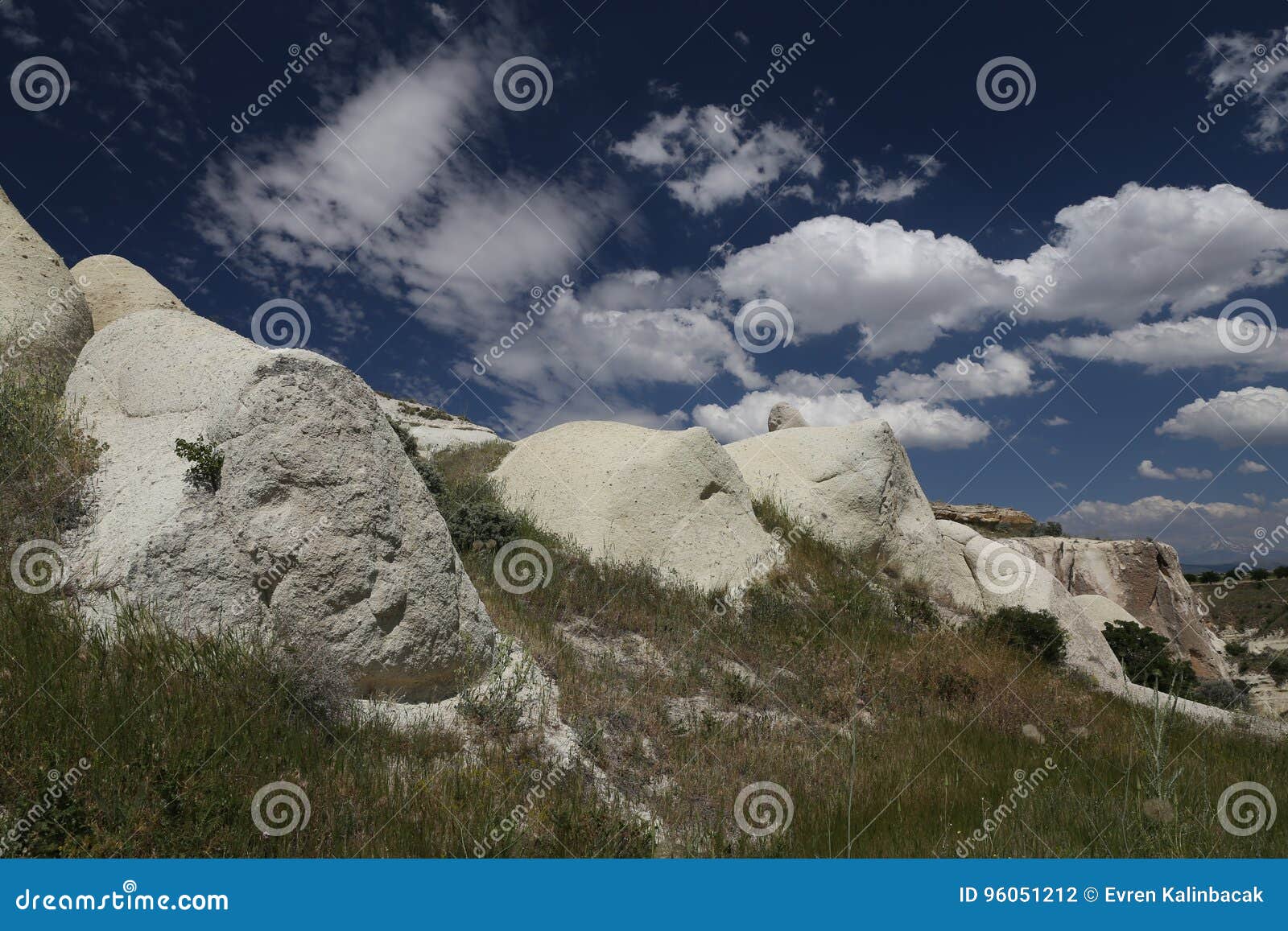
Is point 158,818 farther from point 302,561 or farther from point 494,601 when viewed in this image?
point 494,601

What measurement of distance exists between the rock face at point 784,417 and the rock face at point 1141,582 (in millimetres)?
9847

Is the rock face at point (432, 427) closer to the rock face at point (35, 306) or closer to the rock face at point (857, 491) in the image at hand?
the rock face at point (35, 306)

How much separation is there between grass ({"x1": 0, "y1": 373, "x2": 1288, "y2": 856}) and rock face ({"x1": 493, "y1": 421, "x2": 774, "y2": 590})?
1783mm

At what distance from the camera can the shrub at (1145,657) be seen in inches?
702

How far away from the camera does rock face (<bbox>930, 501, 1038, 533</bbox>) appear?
4838cm

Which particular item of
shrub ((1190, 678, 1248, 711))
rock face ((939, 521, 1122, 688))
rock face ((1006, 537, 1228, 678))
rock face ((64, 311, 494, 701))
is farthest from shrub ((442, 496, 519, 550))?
rock face ((1006, 537, 1228, 678))

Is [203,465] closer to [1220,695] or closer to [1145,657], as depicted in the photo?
[1145,657]

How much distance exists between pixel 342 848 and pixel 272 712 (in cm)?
152

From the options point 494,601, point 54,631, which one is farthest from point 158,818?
point 494,601

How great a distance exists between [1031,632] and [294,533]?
43.8ft

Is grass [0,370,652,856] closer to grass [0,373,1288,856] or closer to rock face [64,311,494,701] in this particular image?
grass [0,373,1288,856]

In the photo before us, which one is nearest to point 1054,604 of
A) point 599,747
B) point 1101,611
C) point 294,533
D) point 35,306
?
point 1101,611

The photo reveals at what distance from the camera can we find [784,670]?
1003 centimetres

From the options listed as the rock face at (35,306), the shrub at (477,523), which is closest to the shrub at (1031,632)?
the shrub at (477,523)
